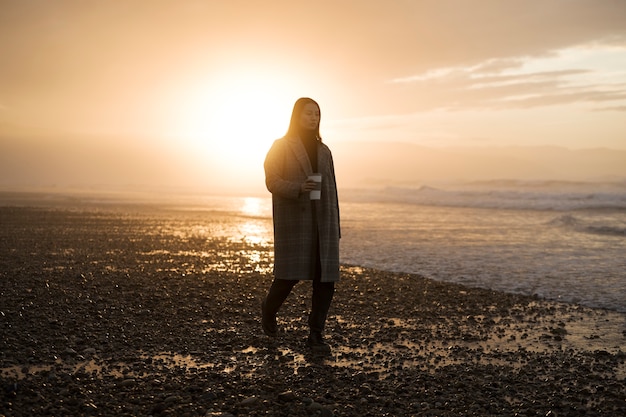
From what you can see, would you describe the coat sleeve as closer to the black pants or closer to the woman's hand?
the woman's hand

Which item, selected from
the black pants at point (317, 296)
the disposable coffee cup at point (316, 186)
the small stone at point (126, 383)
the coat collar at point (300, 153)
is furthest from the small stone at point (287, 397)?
the coat collar at point (300, 153)

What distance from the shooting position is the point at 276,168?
19.6 ft

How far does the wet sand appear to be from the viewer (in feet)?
14.1

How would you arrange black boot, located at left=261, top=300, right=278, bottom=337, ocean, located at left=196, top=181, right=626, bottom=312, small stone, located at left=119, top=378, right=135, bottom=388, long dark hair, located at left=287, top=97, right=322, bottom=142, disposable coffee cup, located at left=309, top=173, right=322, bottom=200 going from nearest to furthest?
small stone, located at left=119, top=378, right=135, bottom=388, disposable coffee cup, located at left=309, top=173, right=322, bottom=200, long dark hair, located at left=287, top=97, right=322, bottom=142, black boot, located at left=261, top=300, right=278, bottom=337, ocean, located at left=196, top=181, right=626, bottom=312

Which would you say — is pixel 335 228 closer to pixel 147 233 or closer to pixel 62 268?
pixel 62 268

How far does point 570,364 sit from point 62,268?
9.00 meters

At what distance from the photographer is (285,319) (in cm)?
734

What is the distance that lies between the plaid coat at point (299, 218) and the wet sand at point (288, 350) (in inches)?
33.4

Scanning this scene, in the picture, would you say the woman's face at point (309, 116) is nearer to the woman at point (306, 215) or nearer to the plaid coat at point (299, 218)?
the woman at point (306, 215)

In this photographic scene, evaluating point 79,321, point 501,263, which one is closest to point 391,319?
point 79,321

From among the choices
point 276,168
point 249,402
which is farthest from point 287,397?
point 276,168

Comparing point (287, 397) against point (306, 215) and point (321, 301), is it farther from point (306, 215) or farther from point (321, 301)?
point (306, 215)

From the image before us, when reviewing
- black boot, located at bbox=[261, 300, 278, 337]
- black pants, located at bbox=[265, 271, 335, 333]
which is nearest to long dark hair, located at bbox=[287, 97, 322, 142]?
black pants, located at bbox=[265, 271, 335, 333]

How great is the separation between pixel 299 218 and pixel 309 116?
1034 mm
